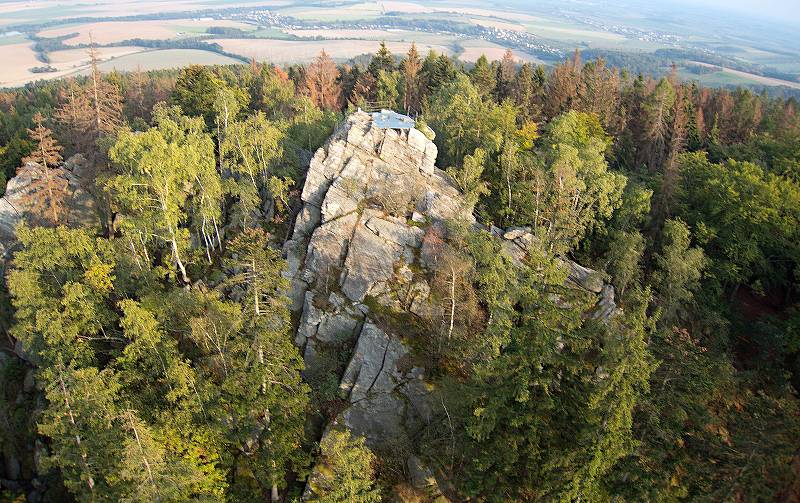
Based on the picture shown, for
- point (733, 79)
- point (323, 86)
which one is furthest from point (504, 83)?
point (733, 79)

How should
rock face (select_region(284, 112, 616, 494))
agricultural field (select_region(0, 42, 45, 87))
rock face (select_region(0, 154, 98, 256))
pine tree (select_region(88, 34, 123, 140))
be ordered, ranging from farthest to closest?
agricultural field (select_region(0, 42, 45, 87)) → pine tree (select_region(88, 34, 123, 140)) → rock face (select_region(0, 154, 98, 256)) → rock face (select_region(284, 112, 616, 494))

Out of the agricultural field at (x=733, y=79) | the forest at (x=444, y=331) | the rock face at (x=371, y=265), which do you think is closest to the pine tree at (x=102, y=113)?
the forest at (x=444, y=331)

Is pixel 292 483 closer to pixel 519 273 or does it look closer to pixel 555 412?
pixel 555 412

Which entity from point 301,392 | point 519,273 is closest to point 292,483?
point 301,392

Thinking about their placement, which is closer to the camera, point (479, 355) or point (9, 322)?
point (479, 355)

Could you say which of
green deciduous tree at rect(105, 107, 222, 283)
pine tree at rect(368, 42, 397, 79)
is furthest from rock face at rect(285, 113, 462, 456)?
pine tree at rect(368, 42, 397, 79)

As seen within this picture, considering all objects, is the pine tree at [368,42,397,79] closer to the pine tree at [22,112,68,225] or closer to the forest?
the forest
